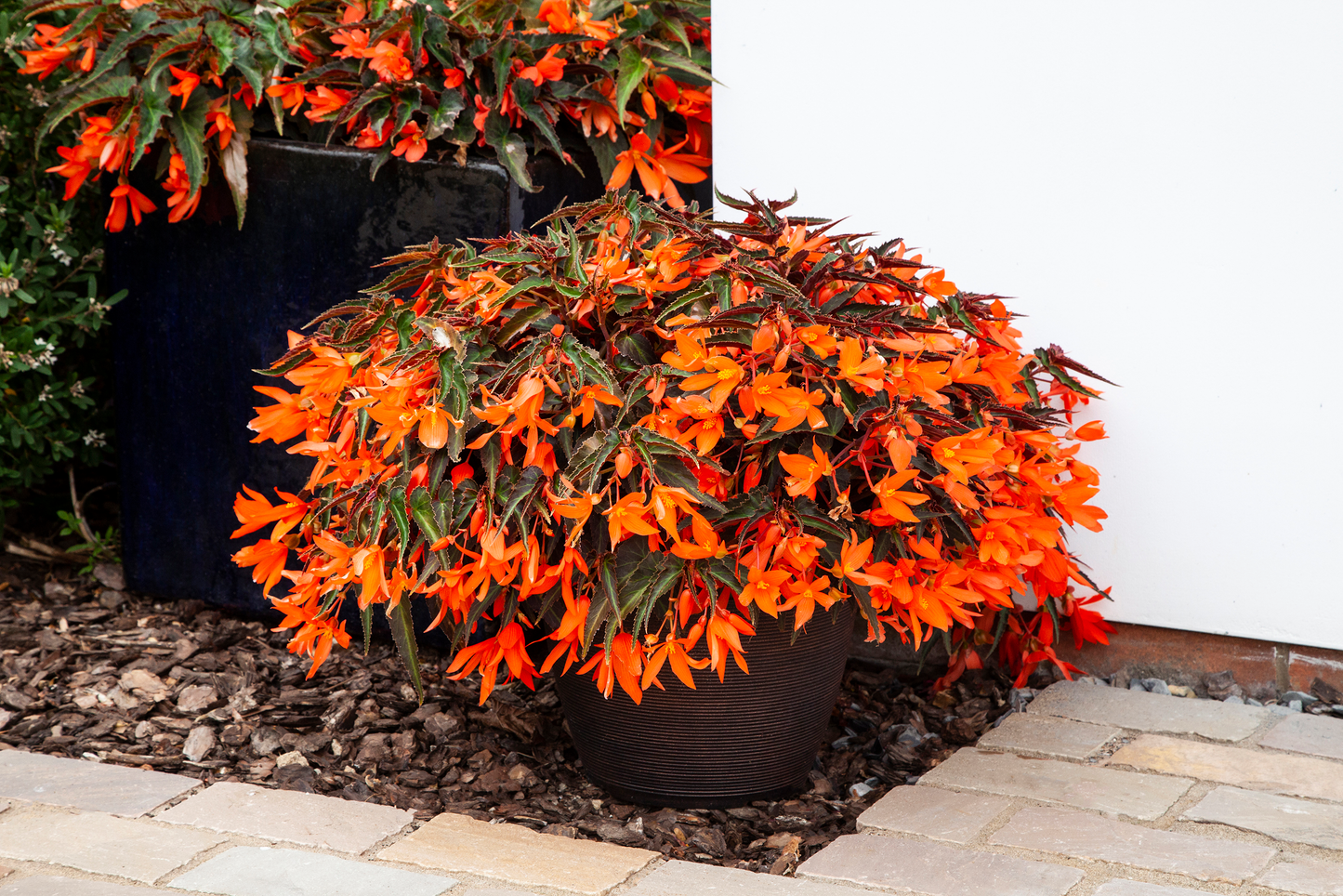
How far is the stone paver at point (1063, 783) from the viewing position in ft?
6.42

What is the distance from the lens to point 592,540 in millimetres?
1810

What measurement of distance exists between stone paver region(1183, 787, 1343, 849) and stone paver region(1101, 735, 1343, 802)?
0.04 meters

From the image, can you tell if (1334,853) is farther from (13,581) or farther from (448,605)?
(13,581)

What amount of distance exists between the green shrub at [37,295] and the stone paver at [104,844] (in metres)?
1.31

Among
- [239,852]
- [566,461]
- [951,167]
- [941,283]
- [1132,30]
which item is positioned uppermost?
[1132,30]

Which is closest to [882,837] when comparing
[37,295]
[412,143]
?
[412,143]

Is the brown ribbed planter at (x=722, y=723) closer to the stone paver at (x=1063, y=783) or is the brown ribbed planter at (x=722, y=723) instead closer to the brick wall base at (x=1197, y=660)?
the stone paver at (x=1063, y=783)

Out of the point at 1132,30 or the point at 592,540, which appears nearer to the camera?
the point at 592,540

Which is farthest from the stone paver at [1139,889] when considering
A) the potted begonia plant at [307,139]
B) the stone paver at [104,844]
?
the potted begonia plant at [307,139]

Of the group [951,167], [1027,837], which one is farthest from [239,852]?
[951,167]

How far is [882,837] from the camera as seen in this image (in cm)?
184

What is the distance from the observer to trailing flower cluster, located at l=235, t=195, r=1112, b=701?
1673 millimetres

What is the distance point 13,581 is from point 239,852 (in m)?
1.72

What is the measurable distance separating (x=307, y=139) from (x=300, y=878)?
5.31 feet
